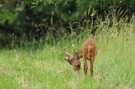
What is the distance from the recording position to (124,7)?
12016mm

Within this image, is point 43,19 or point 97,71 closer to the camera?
point 97,71

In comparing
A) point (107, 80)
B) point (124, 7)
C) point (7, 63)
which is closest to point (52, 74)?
point (107, 80)

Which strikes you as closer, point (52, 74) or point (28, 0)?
point (52, 74)

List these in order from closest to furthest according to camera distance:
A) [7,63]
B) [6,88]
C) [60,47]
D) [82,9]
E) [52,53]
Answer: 1. [6,88]
2. [7,63]
3. [52,53]
4. [60,47]
5. [82,9]

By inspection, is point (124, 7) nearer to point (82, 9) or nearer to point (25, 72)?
point (82, 9)

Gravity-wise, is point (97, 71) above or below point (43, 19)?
above

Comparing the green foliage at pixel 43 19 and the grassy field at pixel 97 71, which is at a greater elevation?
the grassy field at pixel 97 71

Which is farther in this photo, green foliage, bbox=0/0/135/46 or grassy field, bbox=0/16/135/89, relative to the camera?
green foliage, bbox=0/0/135/46

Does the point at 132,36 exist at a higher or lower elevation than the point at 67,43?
higher

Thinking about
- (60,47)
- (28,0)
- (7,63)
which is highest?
(28,0)

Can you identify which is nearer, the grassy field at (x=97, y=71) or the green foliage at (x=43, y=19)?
the grassy field at (x=97, y=71)

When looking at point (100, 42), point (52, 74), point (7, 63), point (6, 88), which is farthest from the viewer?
point (100, 42)

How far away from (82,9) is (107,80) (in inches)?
255

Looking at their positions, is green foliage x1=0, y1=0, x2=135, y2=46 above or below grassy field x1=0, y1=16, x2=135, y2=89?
below
